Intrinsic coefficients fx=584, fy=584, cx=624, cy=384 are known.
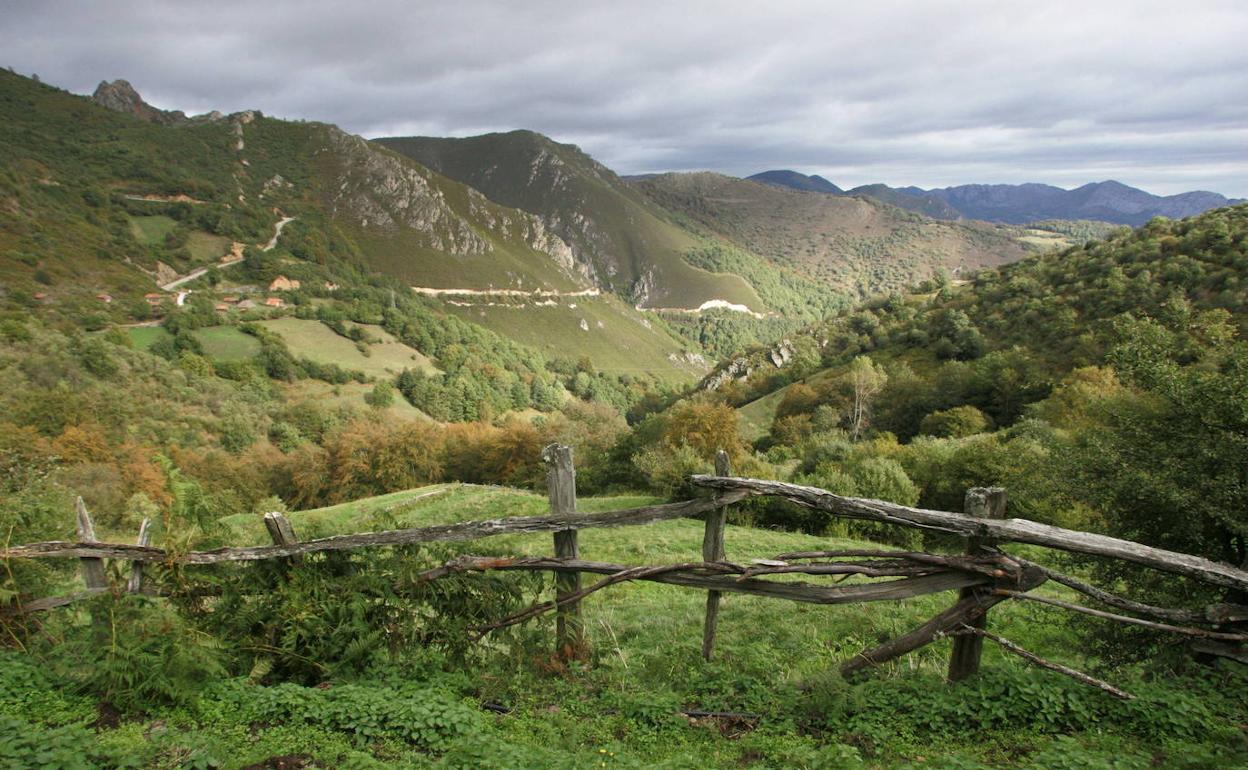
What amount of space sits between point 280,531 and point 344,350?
133 m

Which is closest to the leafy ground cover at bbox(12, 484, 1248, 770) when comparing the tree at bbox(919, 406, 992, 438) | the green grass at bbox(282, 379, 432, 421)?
the tree at bbox(919, 406, 992, 438)

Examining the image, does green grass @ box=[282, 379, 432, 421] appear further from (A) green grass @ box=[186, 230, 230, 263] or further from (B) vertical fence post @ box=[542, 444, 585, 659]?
(B) vertical fence post @ box=[542, 444, 585, 659]

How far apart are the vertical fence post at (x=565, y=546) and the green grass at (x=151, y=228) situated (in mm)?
189835

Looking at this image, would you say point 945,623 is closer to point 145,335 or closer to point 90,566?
Answer: point 90,566

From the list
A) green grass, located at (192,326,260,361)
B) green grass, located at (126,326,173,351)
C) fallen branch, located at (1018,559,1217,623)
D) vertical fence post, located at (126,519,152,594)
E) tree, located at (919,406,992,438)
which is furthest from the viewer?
green grass, located at (192,326,260,361)

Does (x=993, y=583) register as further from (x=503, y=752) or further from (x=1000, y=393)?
(x=1000, y=393)

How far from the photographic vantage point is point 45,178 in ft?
535

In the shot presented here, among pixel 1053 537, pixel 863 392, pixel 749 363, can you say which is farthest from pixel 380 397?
pixel 1053 537

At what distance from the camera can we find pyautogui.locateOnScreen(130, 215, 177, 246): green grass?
15288 cm

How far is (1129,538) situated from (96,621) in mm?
11309

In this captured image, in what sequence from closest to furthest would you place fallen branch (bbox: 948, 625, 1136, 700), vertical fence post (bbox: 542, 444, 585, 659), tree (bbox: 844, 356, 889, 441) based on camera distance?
fallen branch (bbox: 948, 625, 1136, 700) → vertical fence post (bbox: 542, 444, 585, 659) → tree (bbox: 844, 356, 889, 441)

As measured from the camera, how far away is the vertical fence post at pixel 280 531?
6353 millimetres

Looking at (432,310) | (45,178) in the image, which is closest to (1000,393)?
(432,310)

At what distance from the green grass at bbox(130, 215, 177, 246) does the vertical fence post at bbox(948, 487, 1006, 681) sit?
193 metres
